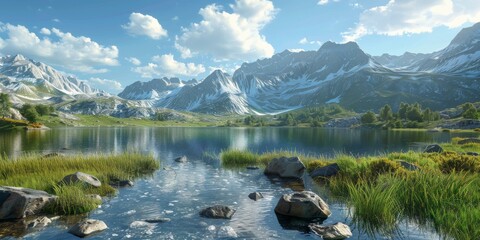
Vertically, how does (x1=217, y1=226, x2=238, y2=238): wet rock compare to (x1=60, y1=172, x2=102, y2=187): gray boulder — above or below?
below

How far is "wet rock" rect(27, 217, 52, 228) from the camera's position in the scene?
16.9m

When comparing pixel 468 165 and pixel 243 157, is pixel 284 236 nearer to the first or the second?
Result: pixel 468 165

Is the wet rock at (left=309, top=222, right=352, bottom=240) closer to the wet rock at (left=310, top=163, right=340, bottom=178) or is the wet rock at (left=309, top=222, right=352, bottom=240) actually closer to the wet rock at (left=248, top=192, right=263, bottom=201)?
the wet rock at (left=248, top=192, right=263, bottom=201)

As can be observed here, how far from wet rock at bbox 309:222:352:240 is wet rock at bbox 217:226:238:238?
13.9 ft

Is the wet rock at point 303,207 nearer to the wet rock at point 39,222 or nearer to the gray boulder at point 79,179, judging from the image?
the wet rock at point 39,222

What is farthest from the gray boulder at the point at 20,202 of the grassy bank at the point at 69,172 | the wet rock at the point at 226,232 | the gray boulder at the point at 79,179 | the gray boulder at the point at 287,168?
the gray boulder at the point at 287,168

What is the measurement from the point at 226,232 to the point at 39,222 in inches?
400

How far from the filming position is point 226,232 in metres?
16.7

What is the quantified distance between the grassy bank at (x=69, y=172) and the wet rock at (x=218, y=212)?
7.15m

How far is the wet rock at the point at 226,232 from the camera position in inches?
637

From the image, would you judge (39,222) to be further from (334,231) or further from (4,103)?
(4,103)

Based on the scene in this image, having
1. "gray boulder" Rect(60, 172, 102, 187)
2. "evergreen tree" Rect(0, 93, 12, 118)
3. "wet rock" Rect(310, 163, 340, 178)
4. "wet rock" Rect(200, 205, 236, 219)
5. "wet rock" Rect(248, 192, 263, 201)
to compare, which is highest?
"evergreen tree" Rect(0, 93, 12, 118)

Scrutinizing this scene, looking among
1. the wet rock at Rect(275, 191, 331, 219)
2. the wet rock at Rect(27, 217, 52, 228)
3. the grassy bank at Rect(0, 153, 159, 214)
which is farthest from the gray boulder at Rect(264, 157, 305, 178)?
the wet rock at Rect(27, 217, 52, 228)

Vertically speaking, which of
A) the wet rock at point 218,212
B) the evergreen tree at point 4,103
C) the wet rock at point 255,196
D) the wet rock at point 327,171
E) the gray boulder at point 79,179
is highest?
the evergreen tree at point 4,103
